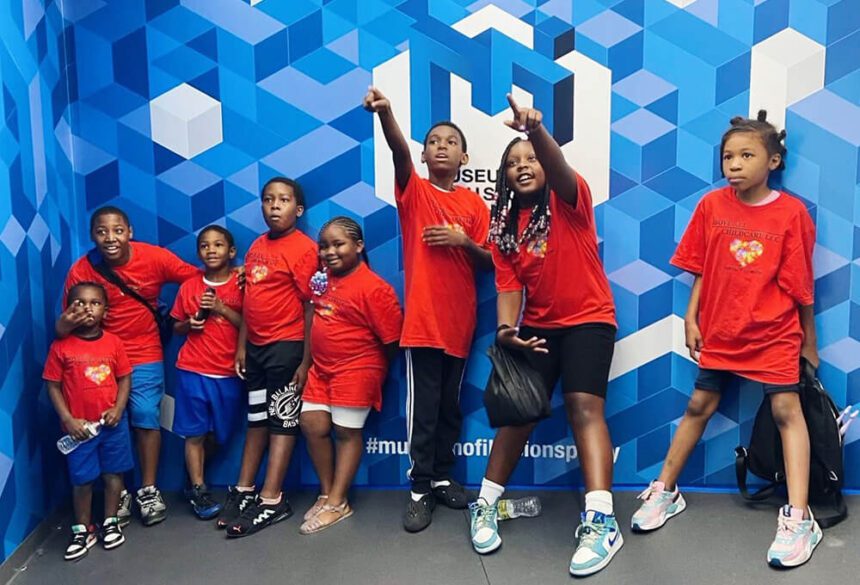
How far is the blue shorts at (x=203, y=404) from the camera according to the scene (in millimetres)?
3131

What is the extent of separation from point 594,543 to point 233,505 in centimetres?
139

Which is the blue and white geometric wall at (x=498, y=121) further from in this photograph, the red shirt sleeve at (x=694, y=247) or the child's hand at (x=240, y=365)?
the child's hand at (x=240, y=365)

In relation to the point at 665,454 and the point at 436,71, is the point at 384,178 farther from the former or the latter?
the point at 665,454

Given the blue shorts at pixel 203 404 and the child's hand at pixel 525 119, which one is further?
the blue shorts at pixel 203 404

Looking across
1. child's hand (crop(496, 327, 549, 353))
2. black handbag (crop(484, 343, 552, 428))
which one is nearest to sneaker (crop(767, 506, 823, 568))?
black handbag (crop(484, 343, 552, 428))

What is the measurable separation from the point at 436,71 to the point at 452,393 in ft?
4.16

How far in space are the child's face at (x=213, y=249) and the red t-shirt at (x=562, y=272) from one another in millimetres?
1090

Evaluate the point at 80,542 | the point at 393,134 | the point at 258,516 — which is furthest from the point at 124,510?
the point at 393,134

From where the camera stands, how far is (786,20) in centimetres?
301

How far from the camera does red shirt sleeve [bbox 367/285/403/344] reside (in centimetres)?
Answer: 300

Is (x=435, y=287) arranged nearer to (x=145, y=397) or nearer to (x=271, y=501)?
(x=271, y=501)

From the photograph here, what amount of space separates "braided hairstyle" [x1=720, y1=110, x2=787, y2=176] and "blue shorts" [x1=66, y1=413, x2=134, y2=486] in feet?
8.04

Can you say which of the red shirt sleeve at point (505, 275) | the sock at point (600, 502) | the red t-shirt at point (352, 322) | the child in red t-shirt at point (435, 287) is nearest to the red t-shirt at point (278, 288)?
the red t-shirt at point (352, 322)

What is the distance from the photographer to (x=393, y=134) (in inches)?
107
